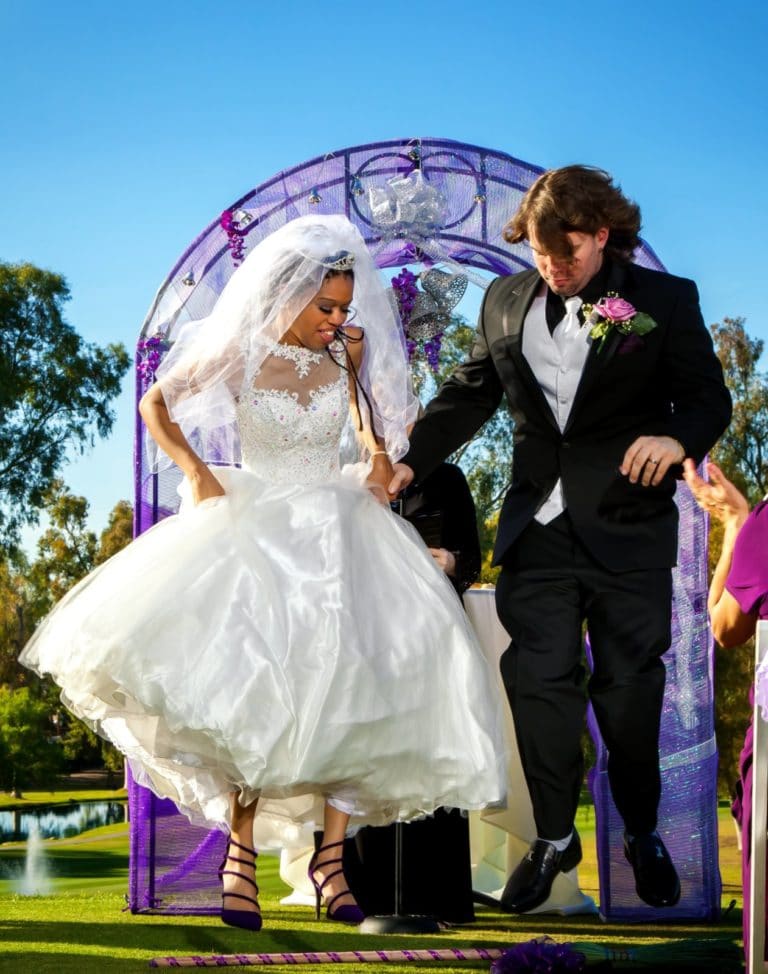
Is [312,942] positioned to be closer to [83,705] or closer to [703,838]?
[83,705]

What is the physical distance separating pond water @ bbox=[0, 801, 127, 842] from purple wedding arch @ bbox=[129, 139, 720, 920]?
16487 millimetres

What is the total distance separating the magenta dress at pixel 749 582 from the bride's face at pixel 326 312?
5.09ft

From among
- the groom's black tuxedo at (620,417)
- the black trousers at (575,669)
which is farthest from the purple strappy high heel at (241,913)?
the groom's black tuxedo at (620,417)

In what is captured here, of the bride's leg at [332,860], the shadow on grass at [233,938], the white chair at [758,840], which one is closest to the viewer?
the white chair at [758,840]

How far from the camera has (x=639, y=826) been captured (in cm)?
418

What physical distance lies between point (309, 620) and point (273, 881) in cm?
946

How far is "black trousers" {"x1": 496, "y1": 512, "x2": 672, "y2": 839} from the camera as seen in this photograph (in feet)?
13.4

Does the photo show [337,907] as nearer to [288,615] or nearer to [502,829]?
[288,615]

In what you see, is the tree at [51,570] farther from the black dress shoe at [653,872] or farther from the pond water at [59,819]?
the black dress shoe at [653,872]

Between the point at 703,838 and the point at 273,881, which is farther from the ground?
the point at 703,838

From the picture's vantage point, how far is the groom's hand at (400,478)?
4512 mm

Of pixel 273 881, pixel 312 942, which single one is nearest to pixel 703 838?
pixel 312 942

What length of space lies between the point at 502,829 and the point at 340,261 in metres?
3.95

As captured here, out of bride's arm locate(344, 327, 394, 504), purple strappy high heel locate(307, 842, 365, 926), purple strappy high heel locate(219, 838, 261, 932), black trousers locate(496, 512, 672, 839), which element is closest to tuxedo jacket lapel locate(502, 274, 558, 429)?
black trousers locate(496, 512, 672, 839)
